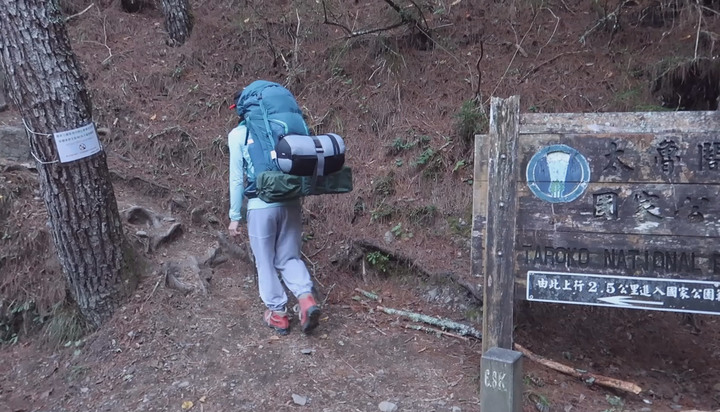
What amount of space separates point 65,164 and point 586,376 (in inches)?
176

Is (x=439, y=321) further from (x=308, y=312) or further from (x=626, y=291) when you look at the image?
(x=626, y=291)

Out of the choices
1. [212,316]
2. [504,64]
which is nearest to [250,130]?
[212,316]

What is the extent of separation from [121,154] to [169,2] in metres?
3.36

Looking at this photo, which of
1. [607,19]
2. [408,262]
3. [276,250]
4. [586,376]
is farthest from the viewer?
[607,19]

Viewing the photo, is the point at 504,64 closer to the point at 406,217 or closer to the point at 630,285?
the point at 406,217

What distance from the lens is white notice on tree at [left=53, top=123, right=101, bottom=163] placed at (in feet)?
15.7

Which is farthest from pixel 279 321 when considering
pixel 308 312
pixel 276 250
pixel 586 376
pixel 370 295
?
pixel 586 376

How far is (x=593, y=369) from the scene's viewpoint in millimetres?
4996

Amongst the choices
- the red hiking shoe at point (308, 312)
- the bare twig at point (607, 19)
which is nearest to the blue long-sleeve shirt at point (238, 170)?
the red hiking shoe at point (308, 312)

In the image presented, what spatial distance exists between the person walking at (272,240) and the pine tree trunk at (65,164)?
114 cm

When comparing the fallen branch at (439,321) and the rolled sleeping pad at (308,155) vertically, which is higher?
the rolled sleeping pad at (308,155)

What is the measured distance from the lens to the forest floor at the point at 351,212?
→ 455 cm

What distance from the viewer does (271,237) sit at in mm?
4934

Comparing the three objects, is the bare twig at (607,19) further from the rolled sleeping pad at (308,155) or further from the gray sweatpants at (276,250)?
the gray sweatpants at (276,250)
